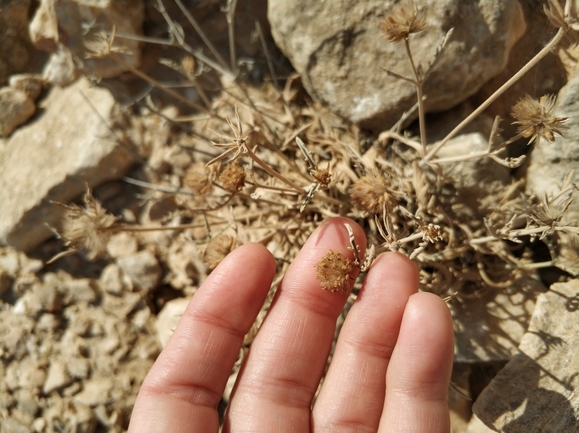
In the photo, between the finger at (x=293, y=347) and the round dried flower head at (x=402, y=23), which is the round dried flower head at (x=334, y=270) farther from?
the round dried flower head at (x=402, y=23)

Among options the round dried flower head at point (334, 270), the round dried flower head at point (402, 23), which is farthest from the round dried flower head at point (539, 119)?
the round dried flower head at point (334, 270)

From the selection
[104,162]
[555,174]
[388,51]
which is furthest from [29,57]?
[555,174]

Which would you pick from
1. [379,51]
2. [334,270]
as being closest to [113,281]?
[334,270]

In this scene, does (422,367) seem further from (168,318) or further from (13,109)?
(13,109)

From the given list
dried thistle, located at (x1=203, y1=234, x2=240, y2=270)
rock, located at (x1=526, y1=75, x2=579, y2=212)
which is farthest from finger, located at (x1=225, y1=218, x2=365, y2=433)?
rock, located at (x1=526, y1=75, x2=579, y2=212)

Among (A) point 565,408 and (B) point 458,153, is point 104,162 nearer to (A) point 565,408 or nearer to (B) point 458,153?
(B) point 458,153
